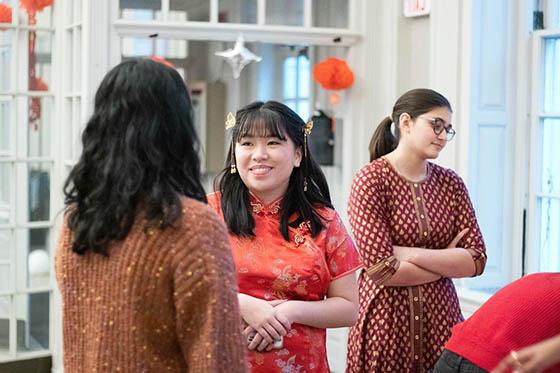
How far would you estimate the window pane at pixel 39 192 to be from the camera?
514cm

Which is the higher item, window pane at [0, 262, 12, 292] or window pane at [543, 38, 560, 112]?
window pane at [543, 38, 560, 112]

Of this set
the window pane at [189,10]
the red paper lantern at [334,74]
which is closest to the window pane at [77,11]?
the window pane at [189,10]

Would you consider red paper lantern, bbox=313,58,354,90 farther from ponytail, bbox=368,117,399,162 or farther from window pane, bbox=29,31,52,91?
ponytail, bbox=368,117,399,162

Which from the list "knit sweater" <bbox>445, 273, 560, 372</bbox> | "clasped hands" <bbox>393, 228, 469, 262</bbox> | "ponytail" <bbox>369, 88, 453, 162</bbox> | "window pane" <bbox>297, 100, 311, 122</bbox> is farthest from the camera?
"window pane" <bbox>297, 100, 311, 122</bbox>

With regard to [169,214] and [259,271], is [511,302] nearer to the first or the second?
[259,271]

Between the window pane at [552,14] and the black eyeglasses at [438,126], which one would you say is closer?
the black eyeglasses at [438,126]

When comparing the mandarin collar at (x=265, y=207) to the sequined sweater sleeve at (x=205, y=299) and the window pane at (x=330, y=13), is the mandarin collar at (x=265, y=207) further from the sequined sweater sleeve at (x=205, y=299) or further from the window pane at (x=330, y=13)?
the window pane at (x=330, y=13)

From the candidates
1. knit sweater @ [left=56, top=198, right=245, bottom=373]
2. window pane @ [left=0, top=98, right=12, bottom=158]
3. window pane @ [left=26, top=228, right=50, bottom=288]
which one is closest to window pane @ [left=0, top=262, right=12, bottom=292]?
window pane @ [left=26, top=228, right=50, bottom=288]

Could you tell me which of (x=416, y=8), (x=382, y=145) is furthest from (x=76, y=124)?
(x=382, y=145)

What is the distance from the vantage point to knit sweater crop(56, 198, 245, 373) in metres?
1.62

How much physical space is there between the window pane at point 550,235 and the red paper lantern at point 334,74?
1321 mm

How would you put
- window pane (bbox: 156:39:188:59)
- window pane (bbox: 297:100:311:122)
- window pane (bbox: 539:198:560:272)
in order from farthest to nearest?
window pane (bbox: 156:39:188:59) < window pane (bbox: 297:100:311:122) < window pane (bbox: 539:198:560:272)

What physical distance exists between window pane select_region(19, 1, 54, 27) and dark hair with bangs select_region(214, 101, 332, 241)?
9.15 feet

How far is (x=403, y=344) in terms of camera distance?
3.02 m
